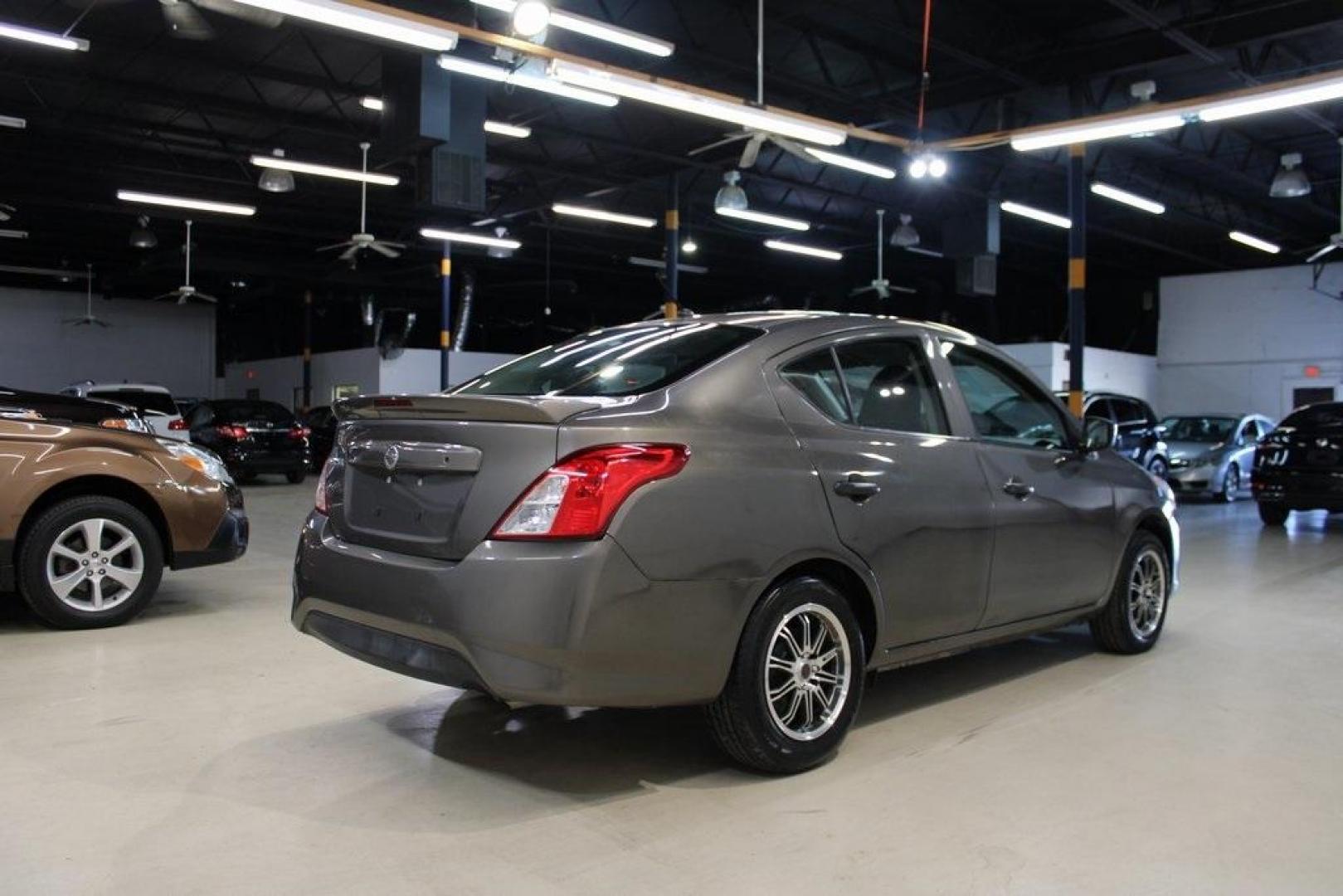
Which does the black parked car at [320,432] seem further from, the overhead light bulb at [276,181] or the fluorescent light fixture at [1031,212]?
the fluorescent light fixture at [1031,212]

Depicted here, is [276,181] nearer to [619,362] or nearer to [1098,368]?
[619,362]

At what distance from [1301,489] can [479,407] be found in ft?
33.1

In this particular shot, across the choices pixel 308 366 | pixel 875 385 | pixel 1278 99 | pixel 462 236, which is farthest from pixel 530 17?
pixel 308 366

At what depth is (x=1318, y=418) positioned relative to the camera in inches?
400

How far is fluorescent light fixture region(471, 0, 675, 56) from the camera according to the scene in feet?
26.0

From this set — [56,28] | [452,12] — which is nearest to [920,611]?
[452,12]

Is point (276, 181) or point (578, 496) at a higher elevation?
point (276, 181)

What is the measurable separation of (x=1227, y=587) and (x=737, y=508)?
5421mm

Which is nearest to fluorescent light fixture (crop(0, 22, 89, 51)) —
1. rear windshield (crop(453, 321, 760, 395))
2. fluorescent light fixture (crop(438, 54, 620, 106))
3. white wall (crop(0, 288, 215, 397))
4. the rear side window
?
fluorescent light fixture (crop(438, 54, 620, 106))

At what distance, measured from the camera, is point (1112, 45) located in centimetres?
1135

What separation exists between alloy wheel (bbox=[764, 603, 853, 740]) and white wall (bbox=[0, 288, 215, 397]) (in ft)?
91.4

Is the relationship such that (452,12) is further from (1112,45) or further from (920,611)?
(920,611)

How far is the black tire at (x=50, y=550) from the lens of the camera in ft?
16.0

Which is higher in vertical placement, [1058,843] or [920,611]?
[920,611]
